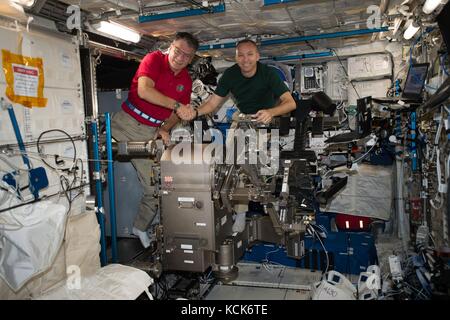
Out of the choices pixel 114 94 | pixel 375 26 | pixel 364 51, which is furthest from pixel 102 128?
pixel 364 51

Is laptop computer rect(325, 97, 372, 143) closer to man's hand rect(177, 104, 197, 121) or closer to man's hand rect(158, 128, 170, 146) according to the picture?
man's hand rect(177, 104, 197, 121)

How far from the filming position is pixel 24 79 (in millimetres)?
3398

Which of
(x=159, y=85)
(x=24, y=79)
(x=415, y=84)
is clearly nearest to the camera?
(x=24, y=79)

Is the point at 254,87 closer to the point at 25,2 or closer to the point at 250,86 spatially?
the point at 250,86

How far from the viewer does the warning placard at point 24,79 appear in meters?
3.25

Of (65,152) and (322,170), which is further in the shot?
(322,170)

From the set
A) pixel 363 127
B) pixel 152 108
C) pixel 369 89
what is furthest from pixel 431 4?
pixel 369 89

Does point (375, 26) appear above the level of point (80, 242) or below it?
above

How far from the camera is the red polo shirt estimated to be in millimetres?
4094

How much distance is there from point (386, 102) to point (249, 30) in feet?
6.85

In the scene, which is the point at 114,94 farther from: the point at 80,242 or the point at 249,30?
the point at 80,242

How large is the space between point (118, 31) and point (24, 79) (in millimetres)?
1557

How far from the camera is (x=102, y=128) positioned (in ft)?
15.0

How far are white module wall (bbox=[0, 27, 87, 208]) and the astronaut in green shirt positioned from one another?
1399mm
